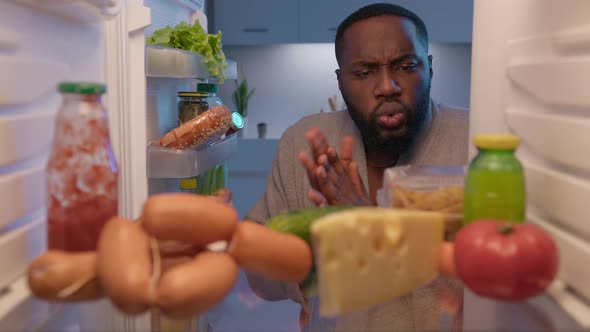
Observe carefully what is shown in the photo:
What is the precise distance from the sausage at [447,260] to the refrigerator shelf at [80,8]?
533 mm

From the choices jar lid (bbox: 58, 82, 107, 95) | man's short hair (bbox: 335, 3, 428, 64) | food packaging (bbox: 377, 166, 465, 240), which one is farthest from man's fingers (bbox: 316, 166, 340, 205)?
man's short hair (bbox: 335, 3, 428, 64)

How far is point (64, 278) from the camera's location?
1.88 ft

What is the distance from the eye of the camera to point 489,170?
2.13 feet

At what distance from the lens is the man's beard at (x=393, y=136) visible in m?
1.41

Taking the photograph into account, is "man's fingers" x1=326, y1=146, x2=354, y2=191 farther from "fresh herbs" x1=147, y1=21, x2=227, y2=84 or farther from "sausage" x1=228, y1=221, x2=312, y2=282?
"fresh herbs" x1=147, y1=21, x2=227, y2=84

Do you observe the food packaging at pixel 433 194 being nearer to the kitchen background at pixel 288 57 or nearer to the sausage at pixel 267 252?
the sausage at pixel 267 252

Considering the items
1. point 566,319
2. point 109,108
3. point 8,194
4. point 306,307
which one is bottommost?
point 306,307

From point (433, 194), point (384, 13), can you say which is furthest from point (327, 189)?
point (384, 13)

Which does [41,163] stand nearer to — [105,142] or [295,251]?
[105,142]

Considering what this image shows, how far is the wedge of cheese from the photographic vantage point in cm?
56

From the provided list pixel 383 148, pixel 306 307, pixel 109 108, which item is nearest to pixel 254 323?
pixel 306 307

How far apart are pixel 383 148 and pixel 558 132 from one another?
0.85 m

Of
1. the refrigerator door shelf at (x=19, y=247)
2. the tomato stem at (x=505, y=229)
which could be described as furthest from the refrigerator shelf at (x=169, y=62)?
the tomato stem at (x=505, y=229)

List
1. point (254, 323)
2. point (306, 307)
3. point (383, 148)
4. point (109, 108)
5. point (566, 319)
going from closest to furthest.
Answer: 1. point (566, 319)
2. point (109, 108)
3. point (254, 323)
4. point (306, 307)
5. point (383, 148)
